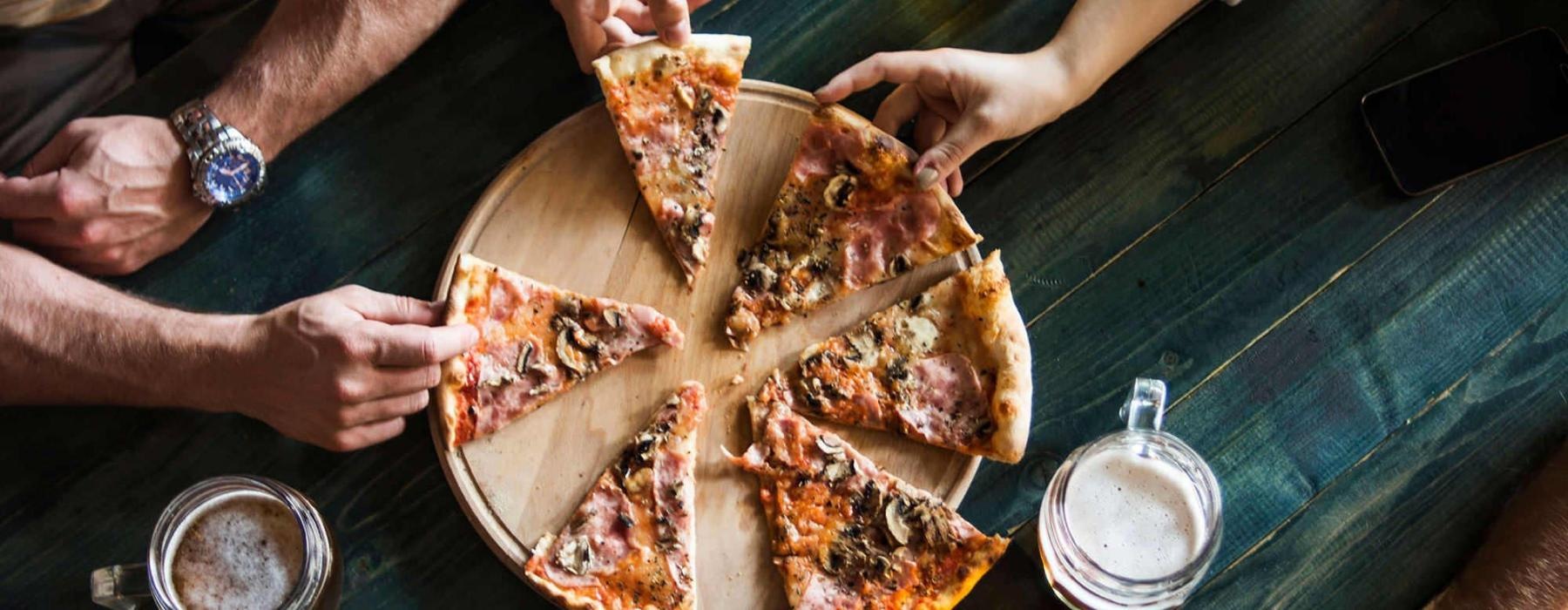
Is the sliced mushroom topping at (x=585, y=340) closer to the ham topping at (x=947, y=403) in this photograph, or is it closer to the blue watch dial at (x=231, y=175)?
the ham topping at (x=947, y=403)

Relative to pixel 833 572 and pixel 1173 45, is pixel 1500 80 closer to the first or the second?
pixel 1173 45

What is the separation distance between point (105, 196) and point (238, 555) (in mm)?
760

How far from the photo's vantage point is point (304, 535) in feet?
7.72

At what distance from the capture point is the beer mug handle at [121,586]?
2.36m

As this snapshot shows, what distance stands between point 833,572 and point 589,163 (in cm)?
97

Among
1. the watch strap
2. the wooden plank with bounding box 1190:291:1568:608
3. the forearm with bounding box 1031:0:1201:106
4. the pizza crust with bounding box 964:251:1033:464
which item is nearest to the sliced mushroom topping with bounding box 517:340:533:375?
the watch strap

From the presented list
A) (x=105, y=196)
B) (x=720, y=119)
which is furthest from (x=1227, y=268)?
(x=105, y=196)

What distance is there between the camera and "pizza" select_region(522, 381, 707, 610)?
8.18 ft


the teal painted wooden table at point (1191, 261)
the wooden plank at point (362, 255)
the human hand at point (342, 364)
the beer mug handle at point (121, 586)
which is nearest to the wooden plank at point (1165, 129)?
the teal painted wooden table at point (1191, 261)

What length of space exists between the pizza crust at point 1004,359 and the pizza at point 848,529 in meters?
0.19

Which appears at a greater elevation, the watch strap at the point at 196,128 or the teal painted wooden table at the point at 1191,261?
the watch strap at the point at 196,128

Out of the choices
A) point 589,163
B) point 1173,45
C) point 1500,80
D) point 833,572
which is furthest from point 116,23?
point 1500,80

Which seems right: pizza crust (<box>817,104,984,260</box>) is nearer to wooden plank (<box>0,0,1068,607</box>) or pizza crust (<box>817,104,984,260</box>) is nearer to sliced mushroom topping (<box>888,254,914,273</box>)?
sliced mushroom topping (<box>888,254,914,273</box>)

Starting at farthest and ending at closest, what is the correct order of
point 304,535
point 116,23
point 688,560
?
point 116,23 < point 688,560 < point 304,535
